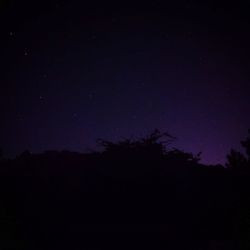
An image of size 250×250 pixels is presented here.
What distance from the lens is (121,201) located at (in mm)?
7191

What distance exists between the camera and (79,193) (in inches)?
278

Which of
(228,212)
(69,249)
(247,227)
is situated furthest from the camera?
(228,212)

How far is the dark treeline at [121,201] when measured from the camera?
6.81 metres

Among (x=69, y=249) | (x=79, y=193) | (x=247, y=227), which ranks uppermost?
(x=79, y=193)

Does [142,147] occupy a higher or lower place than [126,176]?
higher

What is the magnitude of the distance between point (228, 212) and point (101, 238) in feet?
8.93

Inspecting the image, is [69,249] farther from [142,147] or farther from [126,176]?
[142,147]

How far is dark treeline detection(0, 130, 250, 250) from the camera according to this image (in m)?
6.81

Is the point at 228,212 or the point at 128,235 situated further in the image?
the point at 228,212

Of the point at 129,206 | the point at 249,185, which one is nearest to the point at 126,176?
the point at 129,206

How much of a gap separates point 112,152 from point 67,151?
1022mm

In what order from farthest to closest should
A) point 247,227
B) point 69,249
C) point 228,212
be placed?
point 228,212 < point 247,227 < point 69,249

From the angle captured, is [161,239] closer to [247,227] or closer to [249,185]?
[247,227]

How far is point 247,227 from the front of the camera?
23.8 ft
